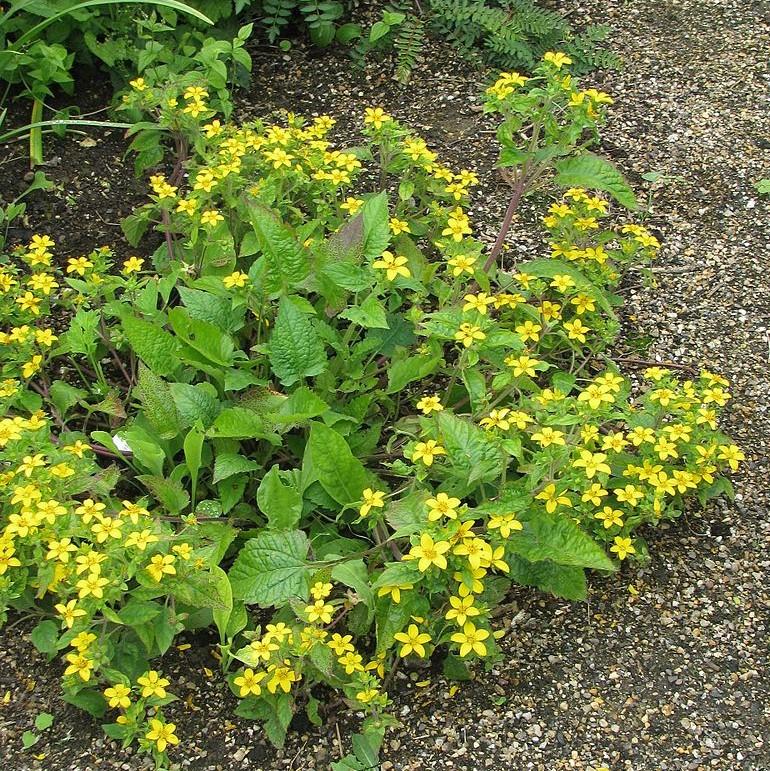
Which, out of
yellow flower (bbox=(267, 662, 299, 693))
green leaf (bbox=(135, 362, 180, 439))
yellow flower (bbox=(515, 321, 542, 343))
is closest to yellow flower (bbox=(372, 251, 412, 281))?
yellow flower (bbox=(515, 321, 542, 343))

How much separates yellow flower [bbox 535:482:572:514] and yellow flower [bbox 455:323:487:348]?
457 millimetres

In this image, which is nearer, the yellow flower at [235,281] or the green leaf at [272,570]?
the green leaf at [272,570]

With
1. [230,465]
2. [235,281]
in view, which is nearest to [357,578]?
[230,465]

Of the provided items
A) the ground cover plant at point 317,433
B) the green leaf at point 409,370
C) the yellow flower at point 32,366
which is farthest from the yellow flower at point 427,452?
the yellow flower at point 32,366

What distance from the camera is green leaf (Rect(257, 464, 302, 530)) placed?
2531 mm

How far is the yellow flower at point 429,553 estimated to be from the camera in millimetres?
2154

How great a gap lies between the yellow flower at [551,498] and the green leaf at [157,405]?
1.08m

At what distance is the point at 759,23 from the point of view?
466 cm

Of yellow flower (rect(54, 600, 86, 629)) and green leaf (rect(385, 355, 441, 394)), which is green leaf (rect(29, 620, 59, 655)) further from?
green leaf (rect(385, 355, 441, 394))

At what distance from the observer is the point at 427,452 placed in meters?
2.39

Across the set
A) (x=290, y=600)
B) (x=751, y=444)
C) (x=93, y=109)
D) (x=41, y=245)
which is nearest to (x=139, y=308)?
(x=41, y=245)

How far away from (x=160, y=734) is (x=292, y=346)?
1.08m

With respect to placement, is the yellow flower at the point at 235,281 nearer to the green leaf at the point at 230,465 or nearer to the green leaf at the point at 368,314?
the green leaf at the point at 368,314

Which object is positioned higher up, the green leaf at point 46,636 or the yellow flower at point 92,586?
the yellow flower at point 92,586
